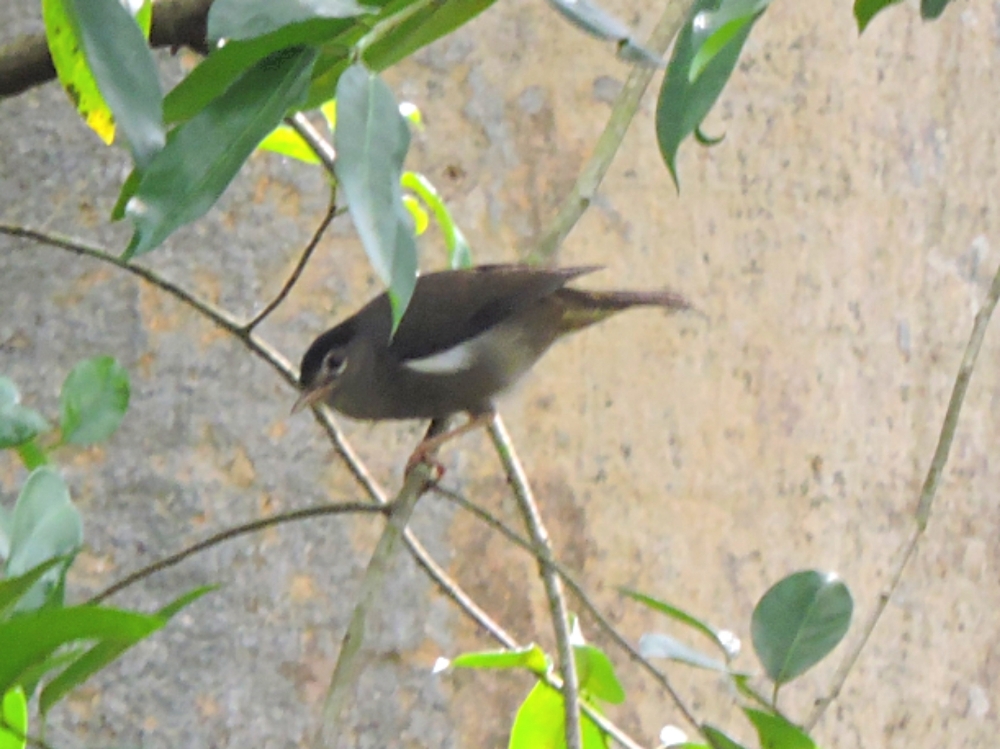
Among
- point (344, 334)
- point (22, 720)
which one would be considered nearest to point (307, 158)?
→ point (344, 334)

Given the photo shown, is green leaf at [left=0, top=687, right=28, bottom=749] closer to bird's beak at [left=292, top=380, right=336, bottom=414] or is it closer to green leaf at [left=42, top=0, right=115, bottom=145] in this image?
green leaf at [left=42, top=0, right=115, bottom=145]

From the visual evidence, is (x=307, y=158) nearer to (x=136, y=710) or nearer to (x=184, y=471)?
(x=184, y=471)

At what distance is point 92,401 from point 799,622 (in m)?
0.65

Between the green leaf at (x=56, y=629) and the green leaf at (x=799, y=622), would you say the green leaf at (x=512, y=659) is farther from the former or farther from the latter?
the green leaf at (x=56, y=629)

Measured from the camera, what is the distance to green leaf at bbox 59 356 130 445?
3.28 feet

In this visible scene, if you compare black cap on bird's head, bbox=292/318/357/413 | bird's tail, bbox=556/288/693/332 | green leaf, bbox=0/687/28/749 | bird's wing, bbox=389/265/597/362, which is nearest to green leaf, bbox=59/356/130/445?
green leaf, bbox=0/687/28/749

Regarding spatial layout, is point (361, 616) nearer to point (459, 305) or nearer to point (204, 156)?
point (204, 156)

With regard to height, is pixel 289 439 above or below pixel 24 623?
below

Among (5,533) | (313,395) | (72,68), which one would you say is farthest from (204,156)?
(313,395)

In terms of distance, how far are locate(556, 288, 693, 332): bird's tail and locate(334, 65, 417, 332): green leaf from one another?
1054mm

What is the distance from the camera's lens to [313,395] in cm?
156

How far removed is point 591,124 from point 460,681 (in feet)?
3.36

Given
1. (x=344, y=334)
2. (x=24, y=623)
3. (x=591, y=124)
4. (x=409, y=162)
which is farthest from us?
(x=591, y=124)

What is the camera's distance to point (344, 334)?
161cm
